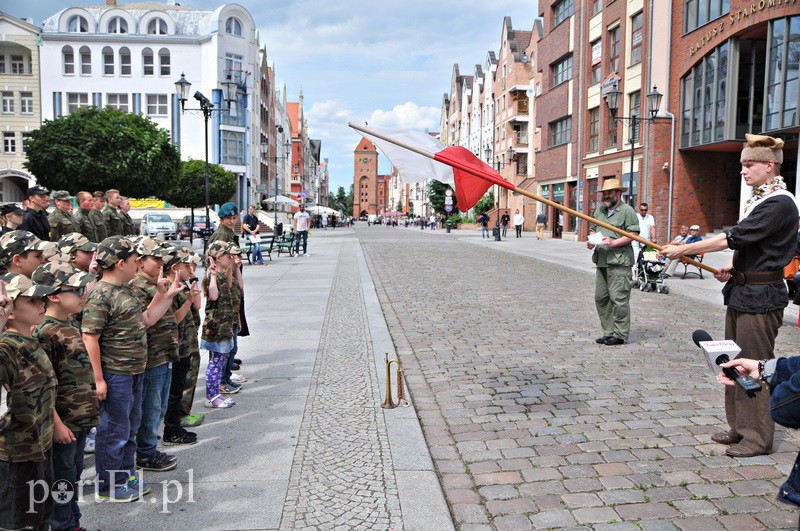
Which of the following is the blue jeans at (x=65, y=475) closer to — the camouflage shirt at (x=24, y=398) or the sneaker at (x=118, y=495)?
the camouflage shirt at (x=24, y=398)

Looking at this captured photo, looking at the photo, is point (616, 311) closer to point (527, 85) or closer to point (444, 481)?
point (444, 481)

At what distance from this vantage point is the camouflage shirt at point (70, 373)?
2.80 meters

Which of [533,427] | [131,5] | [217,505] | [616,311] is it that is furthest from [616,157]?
[131,5]

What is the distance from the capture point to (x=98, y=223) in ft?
32.1

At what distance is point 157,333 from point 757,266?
4000 mm

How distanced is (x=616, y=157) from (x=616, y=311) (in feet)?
82.9

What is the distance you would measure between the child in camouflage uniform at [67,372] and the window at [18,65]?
5908cm

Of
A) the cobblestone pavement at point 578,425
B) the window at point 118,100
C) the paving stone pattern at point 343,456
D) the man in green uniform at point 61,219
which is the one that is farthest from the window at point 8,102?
the paving stone pattern at point 343,456

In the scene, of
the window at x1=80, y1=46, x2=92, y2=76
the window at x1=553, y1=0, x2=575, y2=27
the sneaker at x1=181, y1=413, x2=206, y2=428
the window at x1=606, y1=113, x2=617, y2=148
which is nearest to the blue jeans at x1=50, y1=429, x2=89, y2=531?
the sneaker at x1=181, y1=413, x2=206, y2=428

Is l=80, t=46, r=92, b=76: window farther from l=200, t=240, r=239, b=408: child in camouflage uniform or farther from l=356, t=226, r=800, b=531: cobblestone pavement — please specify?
l=200, t=240, r=239, b=408: child in camouflage uniform

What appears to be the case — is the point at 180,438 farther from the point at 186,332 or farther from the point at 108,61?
the point at 108,61

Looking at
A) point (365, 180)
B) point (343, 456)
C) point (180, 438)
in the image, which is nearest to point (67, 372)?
point (180, 438)

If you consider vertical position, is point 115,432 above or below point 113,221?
below

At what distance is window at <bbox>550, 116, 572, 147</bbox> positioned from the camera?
3825cm
